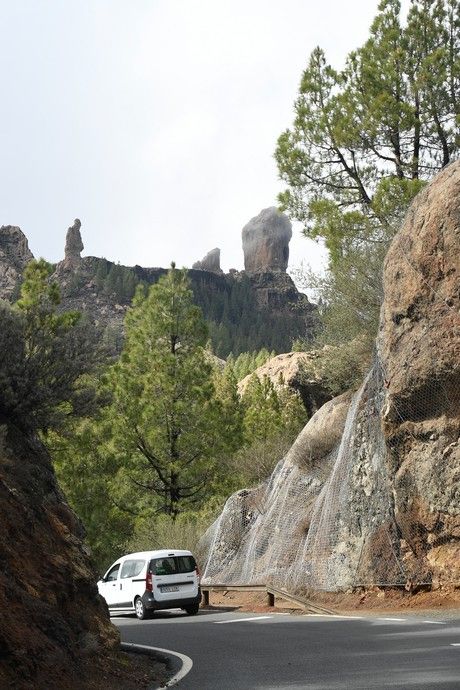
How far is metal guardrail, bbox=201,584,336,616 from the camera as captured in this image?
21.2 meters

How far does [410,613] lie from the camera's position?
19.0m

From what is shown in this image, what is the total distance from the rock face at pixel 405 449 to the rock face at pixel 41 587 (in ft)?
31.7

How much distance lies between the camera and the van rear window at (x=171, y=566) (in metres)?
23.1

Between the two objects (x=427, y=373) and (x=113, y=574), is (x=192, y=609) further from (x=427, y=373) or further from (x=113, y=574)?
(x=427, y=373)

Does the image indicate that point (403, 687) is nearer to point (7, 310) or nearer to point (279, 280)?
point (7, 310)

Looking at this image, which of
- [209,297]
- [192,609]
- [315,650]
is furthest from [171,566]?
[209,297]

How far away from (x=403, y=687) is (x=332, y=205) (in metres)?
23.1

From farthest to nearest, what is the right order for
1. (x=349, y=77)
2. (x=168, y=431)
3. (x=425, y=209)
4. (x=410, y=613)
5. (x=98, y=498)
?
(x=168, y=431) → (x=98, y=498) → (x=349, y=77) → (x=425, y=209) → (x=410, y=613)

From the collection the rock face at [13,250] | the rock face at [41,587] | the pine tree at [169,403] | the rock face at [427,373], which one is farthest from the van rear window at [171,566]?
the rock face at [13,250]

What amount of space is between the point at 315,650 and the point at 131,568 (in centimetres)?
1191

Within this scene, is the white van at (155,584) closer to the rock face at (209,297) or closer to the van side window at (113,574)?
the van side window at (113,574)

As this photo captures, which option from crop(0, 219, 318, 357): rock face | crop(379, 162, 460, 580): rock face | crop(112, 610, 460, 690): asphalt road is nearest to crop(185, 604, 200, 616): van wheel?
crop(112, 610, 460, 690): asphalt road

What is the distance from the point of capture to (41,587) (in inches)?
401

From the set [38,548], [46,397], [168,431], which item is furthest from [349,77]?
[38,548]
